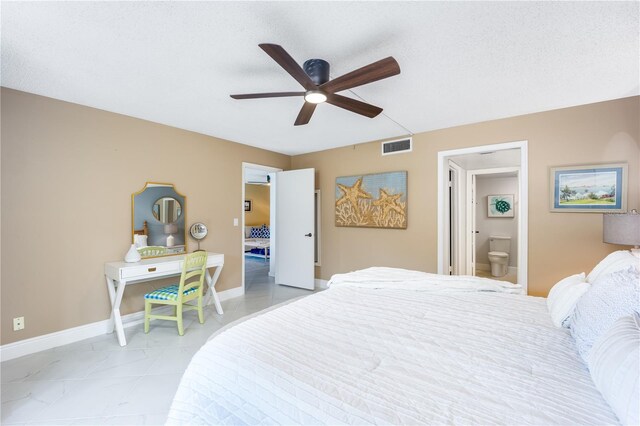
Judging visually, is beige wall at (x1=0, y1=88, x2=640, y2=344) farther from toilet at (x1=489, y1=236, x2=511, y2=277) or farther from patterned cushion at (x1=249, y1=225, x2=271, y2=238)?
patterned cushion at (x1=249, y1=225, x2=271, y2=238)

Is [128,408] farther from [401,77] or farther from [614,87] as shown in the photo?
[614,87]

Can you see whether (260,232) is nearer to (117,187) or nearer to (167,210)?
(167,210)

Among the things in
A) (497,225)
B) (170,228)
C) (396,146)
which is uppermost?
(396,146)

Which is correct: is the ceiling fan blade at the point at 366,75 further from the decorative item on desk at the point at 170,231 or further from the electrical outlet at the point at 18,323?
the electrical outlet at the point at 18,323

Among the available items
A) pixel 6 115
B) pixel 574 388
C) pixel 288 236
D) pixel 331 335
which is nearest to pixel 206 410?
pixel 331 335

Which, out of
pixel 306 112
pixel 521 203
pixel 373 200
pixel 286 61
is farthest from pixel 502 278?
pixel 286 61

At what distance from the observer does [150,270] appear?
9.30 feet

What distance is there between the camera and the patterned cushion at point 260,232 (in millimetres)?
7934

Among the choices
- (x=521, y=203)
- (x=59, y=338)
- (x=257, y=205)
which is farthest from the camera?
(x=257, y=205)

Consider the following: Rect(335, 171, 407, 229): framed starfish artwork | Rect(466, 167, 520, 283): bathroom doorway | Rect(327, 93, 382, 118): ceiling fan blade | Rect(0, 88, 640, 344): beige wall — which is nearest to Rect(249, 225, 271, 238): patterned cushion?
Rect(335, 171, 407, 229): framed starfish artwork

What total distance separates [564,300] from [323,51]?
2071mm

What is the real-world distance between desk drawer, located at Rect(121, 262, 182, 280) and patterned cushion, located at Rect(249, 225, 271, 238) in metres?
4.85

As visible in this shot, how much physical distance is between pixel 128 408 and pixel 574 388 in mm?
2349

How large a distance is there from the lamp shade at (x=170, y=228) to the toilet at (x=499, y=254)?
5.59 m
